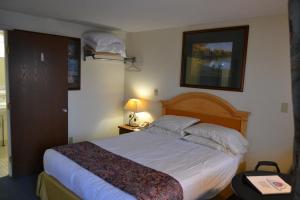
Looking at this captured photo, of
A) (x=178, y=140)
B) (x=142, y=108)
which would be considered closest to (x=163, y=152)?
(x=178, y=140)

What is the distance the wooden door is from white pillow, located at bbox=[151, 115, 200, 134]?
4.96 feet

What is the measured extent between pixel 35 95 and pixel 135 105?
1.60 meters

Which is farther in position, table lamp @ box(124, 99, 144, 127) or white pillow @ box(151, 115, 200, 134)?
table lamp @ box(124, 99, 144, 127)

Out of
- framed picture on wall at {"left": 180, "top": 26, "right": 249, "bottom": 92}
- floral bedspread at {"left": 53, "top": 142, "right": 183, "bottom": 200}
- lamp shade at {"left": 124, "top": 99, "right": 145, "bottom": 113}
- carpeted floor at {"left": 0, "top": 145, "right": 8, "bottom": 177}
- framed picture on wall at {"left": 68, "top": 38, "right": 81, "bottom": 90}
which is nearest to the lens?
floral bedspread at {"left": 53, "top": 142, "right": 183, "bottom": 200}

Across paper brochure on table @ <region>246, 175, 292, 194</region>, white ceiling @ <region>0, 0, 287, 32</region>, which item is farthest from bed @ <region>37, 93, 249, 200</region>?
white ceiling @ <region>0, 0, 287, 32</region>

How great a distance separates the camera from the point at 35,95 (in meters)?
3.24

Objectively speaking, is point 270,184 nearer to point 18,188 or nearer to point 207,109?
point 207,109

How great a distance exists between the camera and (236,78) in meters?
3.04

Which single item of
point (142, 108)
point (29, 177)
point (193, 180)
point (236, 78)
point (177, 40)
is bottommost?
point (29, 177)

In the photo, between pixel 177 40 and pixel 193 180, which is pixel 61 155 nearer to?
pixel 193 180

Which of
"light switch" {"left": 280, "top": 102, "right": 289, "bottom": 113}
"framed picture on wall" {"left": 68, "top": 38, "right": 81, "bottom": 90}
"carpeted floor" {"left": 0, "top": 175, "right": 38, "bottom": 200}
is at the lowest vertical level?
"carpeted floor" {"left": 0, "top": 175, "right": 38, "bottom": 200}

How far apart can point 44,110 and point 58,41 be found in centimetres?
102

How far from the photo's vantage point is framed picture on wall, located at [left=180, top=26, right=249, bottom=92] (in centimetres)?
300

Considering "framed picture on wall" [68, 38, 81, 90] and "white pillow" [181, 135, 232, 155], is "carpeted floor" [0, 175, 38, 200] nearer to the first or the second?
"framed picture on wall" [68, 38, 81, 90]
